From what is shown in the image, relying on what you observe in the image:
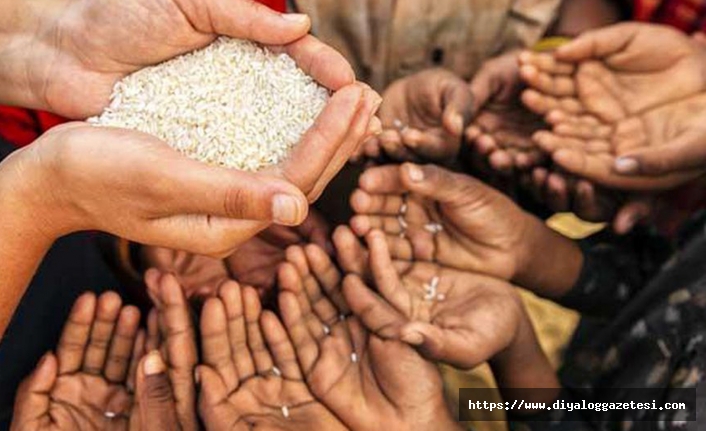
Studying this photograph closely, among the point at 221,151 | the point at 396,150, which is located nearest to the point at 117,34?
the point at 221,151

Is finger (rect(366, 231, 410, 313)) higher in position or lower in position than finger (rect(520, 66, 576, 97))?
lower

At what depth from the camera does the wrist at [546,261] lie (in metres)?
1.35

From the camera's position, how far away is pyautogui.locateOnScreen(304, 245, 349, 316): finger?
1226 millimetres

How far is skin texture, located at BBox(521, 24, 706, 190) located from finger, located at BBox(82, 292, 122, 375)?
77cm

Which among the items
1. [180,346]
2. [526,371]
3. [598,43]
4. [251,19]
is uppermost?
[251,19]

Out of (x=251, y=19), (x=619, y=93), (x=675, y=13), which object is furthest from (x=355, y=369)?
(x=675, y=13)

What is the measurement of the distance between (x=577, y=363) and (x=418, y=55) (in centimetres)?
70

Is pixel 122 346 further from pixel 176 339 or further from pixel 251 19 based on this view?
pixel 251 19

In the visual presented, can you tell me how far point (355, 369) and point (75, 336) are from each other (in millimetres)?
402

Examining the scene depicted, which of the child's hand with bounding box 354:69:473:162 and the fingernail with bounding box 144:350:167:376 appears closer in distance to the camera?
the fingernail with bounding box 144:350:167:376

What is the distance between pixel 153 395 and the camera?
101 cm

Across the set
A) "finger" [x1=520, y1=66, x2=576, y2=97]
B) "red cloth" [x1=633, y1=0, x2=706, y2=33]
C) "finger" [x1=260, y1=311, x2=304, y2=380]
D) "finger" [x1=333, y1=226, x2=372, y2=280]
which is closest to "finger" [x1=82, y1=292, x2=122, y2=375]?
"finger" [x1=260, y1=311, x2=304, y2=380]

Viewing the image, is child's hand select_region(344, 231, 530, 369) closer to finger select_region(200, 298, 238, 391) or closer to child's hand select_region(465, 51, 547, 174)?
finger select_region(200, 298, 238, 391)

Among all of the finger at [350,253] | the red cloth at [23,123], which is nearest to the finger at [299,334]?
the finger at [350,253]
